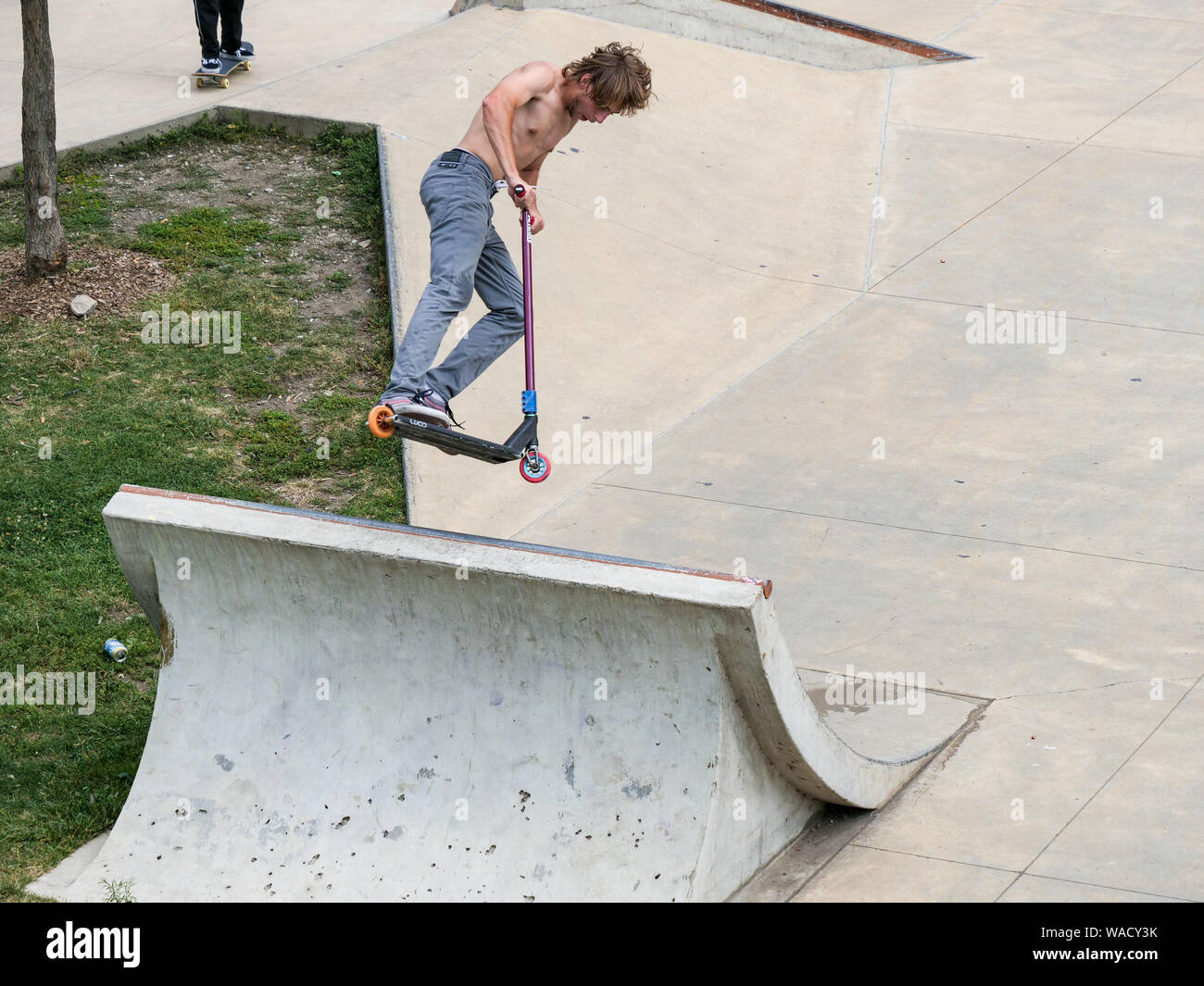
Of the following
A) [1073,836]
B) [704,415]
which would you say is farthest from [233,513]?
[704,415]

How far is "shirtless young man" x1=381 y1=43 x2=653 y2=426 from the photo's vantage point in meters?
5.11

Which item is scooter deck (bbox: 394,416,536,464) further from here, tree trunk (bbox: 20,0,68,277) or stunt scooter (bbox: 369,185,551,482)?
tree trunk (bbox: 20,0,68,277)

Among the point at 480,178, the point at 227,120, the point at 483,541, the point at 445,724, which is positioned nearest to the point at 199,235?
the point at 227,120

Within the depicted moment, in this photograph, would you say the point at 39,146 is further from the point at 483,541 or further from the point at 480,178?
the point at 483,541

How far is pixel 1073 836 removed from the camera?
179 inches

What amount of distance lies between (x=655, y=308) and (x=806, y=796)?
4.94 metres

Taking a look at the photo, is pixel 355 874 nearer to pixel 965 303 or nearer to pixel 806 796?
pixel 806 796

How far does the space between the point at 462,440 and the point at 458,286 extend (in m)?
0.60

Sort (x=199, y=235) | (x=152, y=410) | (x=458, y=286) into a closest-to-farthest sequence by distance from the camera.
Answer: (x=458, y=286) < (x=152, y=410) < (x=199, y=235)

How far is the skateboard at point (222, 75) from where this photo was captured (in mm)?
11188

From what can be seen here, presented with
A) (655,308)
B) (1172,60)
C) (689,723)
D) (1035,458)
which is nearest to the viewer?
(689,723)

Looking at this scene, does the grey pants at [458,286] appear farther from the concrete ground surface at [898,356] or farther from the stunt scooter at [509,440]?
the concrete ground surface at [898,356]

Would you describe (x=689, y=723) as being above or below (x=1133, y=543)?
above

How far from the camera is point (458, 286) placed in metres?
5.17
